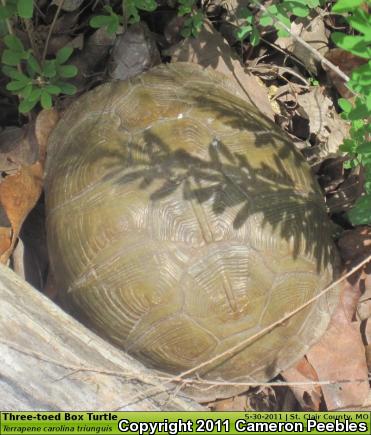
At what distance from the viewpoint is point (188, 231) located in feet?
7.93

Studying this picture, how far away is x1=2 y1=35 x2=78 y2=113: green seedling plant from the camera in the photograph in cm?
277

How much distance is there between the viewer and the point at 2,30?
114 inches

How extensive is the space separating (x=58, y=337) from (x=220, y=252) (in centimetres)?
79

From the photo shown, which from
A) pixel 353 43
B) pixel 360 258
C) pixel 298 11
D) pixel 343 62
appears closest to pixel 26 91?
pixel 298 11

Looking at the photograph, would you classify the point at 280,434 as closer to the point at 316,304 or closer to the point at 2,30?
the point at 316,304

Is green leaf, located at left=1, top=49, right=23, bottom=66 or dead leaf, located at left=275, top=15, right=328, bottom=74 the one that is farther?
dead leaf, located at left=275, top=15, right=328, bottom=74

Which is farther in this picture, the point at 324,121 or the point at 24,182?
the point at 324,121

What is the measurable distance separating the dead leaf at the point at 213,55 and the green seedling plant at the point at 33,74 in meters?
0.70

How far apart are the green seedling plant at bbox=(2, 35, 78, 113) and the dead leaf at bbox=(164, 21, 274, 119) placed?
0.70 metres

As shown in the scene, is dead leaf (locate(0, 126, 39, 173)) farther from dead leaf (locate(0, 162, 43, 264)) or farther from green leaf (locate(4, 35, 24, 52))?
green leaf (locate(4, 35, 24, 52))

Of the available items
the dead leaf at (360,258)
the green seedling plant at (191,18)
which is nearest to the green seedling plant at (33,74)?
the green seedling plant at (191,18)

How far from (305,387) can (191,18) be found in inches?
83.3

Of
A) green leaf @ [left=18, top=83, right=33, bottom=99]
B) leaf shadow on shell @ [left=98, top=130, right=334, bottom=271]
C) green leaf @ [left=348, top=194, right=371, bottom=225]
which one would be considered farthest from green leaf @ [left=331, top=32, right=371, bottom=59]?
green leaf @ [left=18, top=83, right=33, bottom=99]

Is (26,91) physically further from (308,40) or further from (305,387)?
(305,387)
